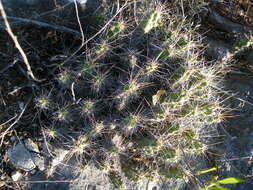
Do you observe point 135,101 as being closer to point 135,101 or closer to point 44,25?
point 135,101

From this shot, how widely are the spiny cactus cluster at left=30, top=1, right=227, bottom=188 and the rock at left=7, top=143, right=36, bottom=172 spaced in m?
0.18

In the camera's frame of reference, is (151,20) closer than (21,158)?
Yes

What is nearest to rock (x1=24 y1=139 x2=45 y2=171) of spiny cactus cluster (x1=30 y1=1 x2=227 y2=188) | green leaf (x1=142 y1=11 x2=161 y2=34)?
spiny cactus cluster (x1=30 y1=1 x2=227 y2=188)

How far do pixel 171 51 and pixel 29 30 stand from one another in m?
0.95

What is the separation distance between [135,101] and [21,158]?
0.78 metres

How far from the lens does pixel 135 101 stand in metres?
1.69

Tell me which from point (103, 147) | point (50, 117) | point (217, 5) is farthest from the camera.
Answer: point (217, 5)

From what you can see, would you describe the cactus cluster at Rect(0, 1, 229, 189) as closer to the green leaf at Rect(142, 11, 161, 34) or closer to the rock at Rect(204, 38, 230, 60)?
the green leaf at Rect(142, 11, 161, 34)

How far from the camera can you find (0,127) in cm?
176

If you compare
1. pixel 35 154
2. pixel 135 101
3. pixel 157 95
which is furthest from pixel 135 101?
pixel 35 154

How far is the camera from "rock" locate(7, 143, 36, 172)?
5.72 ft

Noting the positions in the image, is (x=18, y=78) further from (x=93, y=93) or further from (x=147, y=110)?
(x=147, y=110)

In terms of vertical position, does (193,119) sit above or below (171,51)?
below

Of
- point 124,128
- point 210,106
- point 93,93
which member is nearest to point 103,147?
point 124,128
